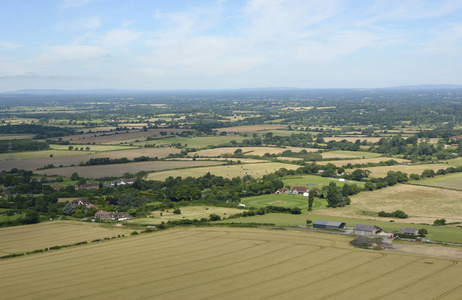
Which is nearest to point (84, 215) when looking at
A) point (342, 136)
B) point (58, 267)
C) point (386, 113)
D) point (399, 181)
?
point (58, 267)

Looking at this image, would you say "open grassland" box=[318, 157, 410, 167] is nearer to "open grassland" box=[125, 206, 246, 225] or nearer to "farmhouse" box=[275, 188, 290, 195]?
"farmhouse" box=[275, 188, 290, 195]

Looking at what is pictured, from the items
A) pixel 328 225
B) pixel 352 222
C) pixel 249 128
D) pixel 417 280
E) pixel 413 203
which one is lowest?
pixel 413 203

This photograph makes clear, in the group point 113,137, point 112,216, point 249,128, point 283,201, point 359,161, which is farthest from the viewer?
point 249,128

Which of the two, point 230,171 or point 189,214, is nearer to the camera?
point 189,214

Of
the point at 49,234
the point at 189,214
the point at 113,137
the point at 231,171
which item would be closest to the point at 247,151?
the point at 231,171

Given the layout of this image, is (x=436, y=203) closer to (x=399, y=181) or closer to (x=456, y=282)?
(x=399, y=181)

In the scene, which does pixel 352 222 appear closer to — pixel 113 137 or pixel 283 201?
pixel 283 201

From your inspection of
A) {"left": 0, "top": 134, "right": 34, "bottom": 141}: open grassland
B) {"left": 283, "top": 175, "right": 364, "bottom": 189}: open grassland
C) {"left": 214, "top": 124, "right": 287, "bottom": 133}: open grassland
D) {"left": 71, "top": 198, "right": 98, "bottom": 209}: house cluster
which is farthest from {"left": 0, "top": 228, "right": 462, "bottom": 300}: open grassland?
{"left": 214, "top": 124, "right": 287, "bottom": 133}: open grassland
